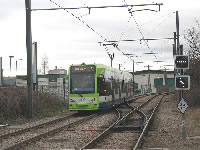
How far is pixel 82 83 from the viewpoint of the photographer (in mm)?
24047

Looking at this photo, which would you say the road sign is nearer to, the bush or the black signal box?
the black signal box

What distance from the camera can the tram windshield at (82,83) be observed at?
23.9m

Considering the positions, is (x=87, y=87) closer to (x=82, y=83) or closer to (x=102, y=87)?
(x=82, y=83)

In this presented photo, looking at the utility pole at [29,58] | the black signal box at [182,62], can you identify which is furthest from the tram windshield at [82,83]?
the black signal box at [182,62]

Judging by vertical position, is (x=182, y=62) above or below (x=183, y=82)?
above

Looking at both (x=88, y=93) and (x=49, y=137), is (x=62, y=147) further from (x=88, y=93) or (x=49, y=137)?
(x=88, y=93)

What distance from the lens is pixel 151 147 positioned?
11047mm

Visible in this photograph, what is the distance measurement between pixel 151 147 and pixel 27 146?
3.75 meters

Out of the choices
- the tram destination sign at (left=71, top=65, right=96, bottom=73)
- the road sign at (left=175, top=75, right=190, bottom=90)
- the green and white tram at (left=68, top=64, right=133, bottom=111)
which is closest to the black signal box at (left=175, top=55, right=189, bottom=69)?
the road sign at (left=175, top=75, right=190, bottom=90)

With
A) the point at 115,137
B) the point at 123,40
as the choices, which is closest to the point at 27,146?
the point at 115,137

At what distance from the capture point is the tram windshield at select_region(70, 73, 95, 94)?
23859mm

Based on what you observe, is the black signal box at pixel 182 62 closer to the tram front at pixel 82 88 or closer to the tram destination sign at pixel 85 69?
the tram front at pixel 82 88

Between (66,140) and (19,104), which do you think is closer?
(66,140)

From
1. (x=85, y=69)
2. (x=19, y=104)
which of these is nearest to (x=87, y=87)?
(x=85, y=69)
